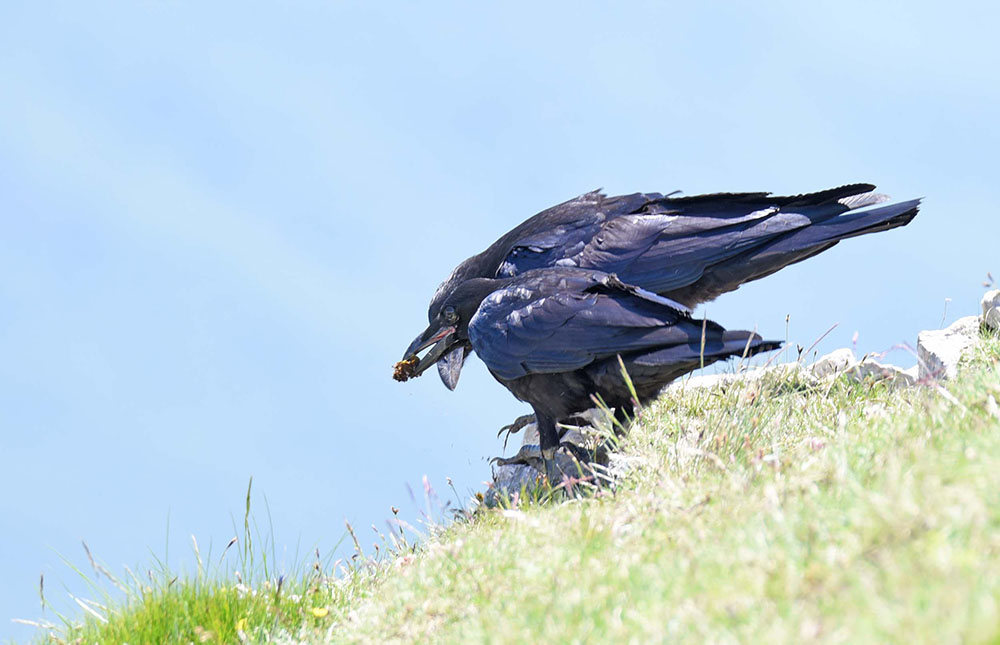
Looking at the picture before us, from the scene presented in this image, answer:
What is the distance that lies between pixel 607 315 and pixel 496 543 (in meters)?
1.98

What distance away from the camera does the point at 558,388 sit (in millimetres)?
5680

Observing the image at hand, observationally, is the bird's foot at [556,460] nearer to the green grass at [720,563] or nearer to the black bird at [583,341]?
the black bird at [583,341]

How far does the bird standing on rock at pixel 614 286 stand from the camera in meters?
5.31

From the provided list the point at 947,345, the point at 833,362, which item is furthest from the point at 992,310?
the point at 833,362

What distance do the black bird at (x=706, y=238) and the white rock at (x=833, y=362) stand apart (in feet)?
3.98

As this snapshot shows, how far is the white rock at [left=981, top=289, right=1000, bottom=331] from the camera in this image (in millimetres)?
6680

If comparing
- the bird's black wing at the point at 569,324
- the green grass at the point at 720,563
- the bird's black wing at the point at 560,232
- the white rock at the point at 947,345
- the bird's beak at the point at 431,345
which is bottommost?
the green grass at the point at 720,563

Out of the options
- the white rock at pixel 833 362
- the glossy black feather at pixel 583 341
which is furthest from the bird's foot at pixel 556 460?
the white rock at pixel 833 362

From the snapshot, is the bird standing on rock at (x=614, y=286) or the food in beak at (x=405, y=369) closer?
the bird standing on rock at (x=614, y=286)

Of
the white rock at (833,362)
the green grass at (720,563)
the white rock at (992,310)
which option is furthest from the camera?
the white rock at (833,362)

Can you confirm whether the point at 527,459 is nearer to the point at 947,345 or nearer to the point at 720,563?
the point at 947,345

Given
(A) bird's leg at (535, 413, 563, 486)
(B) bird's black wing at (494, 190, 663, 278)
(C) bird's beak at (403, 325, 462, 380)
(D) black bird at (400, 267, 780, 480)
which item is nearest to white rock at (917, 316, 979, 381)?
(D) black bird at (400, 267, 780, 480)

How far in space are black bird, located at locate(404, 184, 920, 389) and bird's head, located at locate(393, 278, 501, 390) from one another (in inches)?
1.4

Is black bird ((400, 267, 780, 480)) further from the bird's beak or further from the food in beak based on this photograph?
the food in beak
